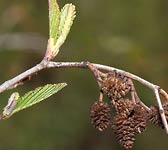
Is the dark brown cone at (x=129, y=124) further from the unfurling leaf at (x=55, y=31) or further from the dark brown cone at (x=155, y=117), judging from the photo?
the unfurling leaf at (x=55, y=31)

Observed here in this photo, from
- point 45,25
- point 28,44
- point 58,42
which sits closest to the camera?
point 58,42

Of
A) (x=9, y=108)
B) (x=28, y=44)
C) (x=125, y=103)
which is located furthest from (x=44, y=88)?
(x=28, y=44)

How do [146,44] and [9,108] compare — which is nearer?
[9,108]

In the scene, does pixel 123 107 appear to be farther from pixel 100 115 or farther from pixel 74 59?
pixel 74 59

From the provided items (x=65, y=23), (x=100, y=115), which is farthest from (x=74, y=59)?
(x=100, y=115)

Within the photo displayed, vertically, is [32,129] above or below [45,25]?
below

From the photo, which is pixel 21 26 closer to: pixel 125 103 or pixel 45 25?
pixel 45 25

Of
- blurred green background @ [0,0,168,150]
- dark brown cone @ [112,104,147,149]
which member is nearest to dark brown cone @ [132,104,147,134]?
dark brown cone @ [112,104,147,149]

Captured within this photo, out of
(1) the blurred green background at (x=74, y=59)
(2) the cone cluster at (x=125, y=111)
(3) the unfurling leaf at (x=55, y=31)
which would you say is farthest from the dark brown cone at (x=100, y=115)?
(1) the blurred green background at (x=74, y=59)
